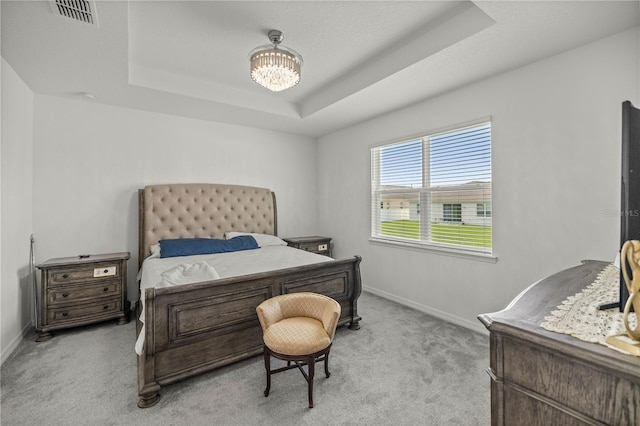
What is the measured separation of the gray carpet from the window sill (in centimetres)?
79

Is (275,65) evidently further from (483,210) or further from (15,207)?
(15,207)

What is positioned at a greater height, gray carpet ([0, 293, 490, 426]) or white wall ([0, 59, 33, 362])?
white wall ([0, 59, 33, 362])

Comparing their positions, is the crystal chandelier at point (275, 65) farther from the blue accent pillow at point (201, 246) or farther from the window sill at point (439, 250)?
the window sill at point (439, 250)

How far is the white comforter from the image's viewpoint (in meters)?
2.21

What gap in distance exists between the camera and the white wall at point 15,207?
8.04 feet

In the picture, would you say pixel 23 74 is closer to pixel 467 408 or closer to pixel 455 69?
pixel 455 69

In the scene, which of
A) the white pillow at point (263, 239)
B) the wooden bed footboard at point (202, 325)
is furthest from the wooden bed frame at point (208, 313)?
the white pillow at point (263, 239)

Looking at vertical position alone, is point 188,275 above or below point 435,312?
above

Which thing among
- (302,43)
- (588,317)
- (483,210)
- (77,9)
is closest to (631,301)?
(588,317)

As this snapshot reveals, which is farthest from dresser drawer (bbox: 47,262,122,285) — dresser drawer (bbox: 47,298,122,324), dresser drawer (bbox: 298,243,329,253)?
dresser drawer (bbox: 298,243,329,253)

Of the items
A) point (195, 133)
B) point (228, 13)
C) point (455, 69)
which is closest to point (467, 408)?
point (455, 69)

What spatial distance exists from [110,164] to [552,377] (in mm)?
4448

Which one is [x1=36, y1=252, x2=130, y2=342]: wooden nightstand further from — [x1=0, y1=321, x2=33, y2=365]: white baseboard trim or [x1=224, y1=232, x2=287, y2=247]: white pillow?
[x1=224, y1=232, x2=287, y2=247]: white pillow

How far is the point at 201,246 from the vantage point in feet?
11.6
